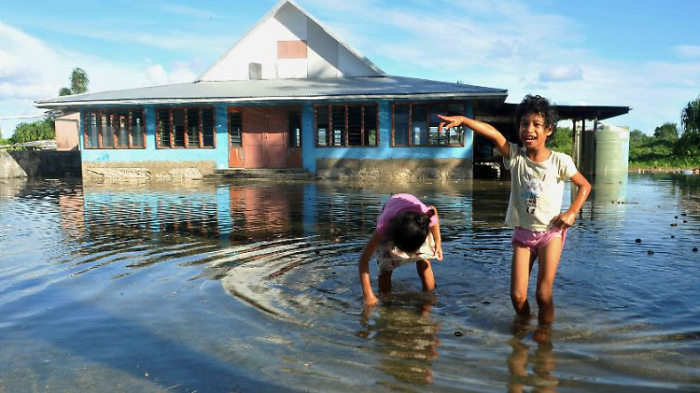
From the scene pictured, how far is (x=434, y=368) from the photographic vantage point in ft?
8.75

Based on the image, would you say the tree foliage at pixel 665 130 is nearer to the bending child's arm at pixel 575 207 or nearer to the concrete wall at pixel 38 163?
the concrete wall at pixel 38 163

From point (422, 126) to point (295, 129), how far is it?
6004mm

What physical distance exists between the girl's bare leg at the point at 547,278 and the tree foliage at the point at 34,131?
57700 millimetres

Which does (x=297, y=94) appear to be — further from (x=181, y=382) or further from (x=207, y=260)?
(x=181, y=382)

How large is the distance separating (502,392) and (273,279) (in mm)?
2599

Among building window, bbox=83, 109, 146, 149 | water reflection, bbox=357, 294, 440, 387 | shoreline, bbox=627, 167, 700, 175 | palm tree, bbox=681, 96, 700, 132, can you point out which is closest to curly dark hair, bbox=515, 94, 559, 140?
water reflection, bbox=357, 294, 440, 387

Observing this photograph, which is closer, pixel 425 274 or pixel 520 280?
pixel 520 280

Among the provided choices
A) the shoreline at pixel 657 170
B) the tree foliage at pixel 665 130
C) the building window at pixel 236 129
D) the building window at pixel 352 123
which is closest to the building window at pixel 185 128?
the building window at pixel 236 129

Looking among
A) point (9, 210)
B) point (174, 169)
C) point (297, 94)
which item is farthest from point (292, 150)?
point (9, 210)

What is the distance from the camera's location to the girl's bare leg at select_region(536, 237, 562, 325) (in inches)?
131

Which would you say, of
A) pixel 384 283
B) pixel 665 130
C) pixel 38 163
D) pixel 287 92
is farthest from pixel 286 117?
pixel 665 130

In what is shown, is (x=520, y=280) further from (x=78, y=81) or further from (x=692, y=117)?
(x=78, y=81)

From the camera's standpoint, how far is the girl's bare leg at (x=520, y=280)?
3416 mm

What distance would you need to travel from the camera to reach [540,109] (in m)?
3.33
